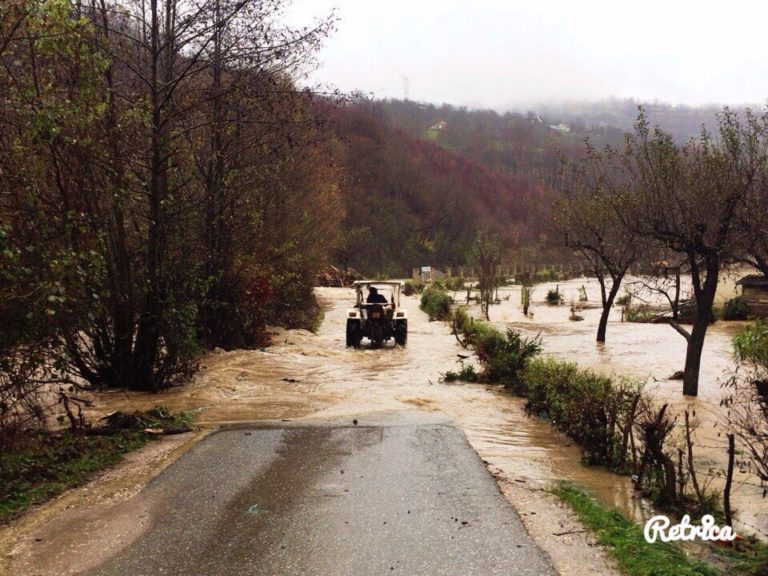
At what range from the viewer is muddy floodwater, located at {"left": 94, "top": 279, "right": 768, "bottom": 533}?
7680mm

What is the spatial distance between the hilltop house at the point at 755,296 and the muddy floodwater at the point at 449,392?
285cm

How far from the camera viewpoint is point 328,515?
225 inches

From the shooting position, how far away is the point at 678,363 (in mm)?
17625

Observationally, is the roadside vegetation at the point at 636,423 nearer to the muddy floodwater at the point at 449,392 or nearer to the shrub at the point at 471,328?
the muddy floodwater at the point at 449,392

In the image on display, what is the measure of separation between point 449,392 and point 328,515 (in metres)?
7.49

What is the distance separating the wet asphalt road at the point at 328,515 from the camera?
4.75 m

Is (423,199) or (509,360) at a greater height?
(423,199)

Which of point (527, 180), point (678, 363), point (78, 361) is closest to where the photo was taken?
point (78, 361)

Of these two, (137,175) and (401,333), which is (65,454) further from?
(401,333)

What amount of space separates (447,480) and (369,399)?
18.3 ft

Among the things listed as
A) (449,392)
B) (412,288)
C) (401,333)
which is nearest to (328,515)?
(449,392)

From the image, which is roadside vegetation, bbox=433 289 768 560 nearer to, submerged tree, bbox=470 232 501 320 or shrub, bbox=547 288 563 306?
submerged tree, bbox=470 232 501 320

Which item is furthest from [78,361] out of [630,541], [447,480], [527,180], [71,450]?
[527,180]

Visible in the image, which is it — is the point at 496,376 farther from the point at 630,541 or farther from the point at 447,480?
the point at 630,541
